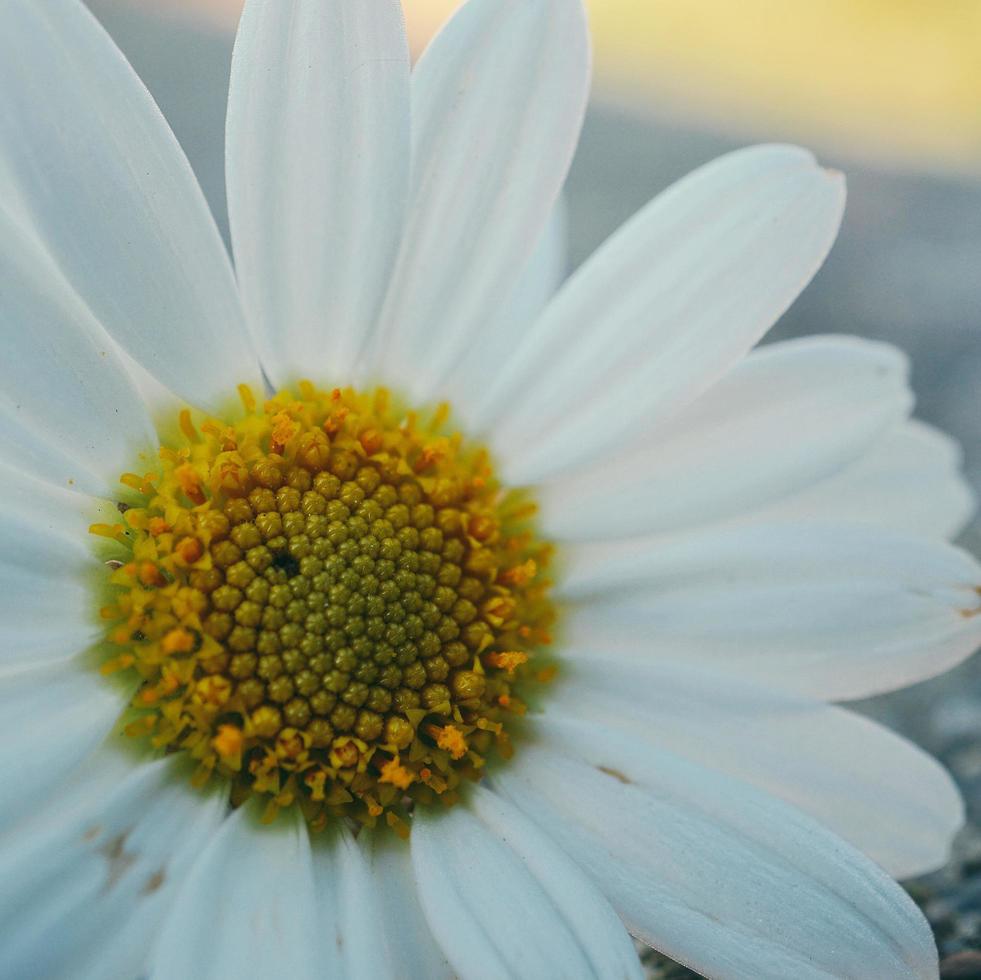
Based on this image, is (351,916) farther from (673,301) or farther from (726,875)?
(673,301)

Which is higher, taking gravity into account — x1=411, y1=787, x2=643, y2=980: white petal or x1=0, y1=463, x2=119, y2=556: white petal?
x1=0, y1=463, x2=119, y2=556: white petal

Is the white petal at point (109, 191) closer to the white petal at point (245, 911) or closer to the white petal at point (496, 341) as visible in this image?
the white petal at point (496, 341)

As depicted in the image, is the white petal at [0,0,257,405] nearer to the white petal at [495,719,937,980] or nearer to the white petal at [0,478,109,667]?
the white petal at [0,478,109,667]

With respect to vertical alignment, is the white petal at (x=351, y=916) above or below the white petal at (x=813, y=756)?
above

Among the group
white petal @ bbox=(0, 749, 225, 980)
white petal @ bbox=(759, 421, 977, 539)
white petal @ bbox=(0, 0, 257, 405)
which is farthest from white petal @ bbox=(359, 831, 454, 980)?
white petal @ bbox=(759, 421, 977, 539)

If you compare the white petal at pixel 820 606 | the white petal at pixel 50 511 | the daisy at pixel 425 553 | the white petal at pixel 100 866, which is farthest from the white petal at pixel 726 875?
the white petal at pixel 50 511

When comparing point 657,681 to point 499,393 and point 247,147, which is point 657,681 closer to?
point 499,393

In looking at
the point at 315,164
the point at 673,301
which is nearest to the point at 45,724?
the point at 315,164
